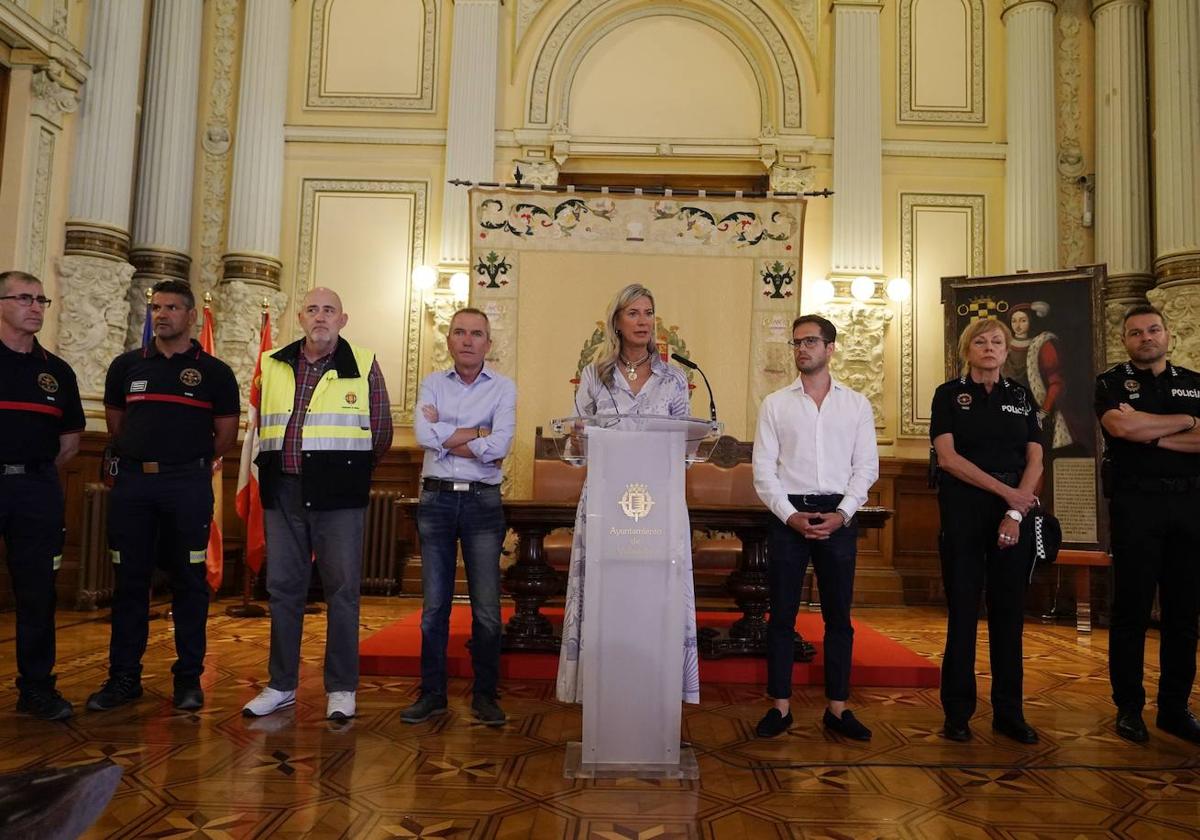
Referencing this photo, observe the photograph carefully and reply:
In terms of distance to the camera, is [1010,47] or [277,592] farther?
[1010,47]

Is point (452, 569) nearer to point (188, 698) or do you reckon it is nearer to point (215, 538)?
point (188, 698)

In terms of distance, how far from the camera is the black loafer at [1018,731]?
110 inches

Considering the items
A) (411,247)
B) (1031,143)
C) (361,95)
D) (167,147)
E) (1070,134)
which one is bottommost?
(411,247)

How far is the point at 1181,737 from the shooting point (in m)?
2.86

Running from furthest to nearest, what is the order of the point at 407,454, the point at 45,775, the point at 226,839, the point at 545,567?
the point at 407,454 → the point at 545,567 → the point at 226,839 → the point at 45,775

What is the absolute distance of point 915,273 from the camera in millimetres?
7102

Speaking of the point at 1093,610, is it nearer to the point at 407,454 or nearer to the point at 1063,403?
the point at 1063,403

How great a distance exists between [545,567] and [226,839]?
79.9 inches

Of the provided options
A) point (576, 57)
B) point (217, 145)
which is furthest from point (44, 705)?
point (576, 57)

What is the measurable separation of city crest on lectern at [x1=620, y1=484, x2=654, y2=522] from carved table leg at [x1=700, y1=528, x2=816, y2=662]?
5.13ft

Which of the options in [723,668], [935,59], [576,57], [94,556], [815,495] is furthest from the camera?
[576,57]

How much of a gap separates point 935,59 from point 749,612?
561 cm

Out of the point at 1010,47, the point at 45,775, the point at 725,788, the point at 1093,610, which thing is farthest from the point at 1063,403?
the point at 45,775

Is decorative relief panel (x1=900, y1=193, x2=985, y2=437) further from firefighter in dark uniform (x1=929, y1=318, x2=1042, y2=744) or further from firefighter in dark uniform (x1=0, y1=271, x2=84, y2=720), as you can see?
firefighter in dark uniform (x1=0, y1=271, x2=84, y2=720)
